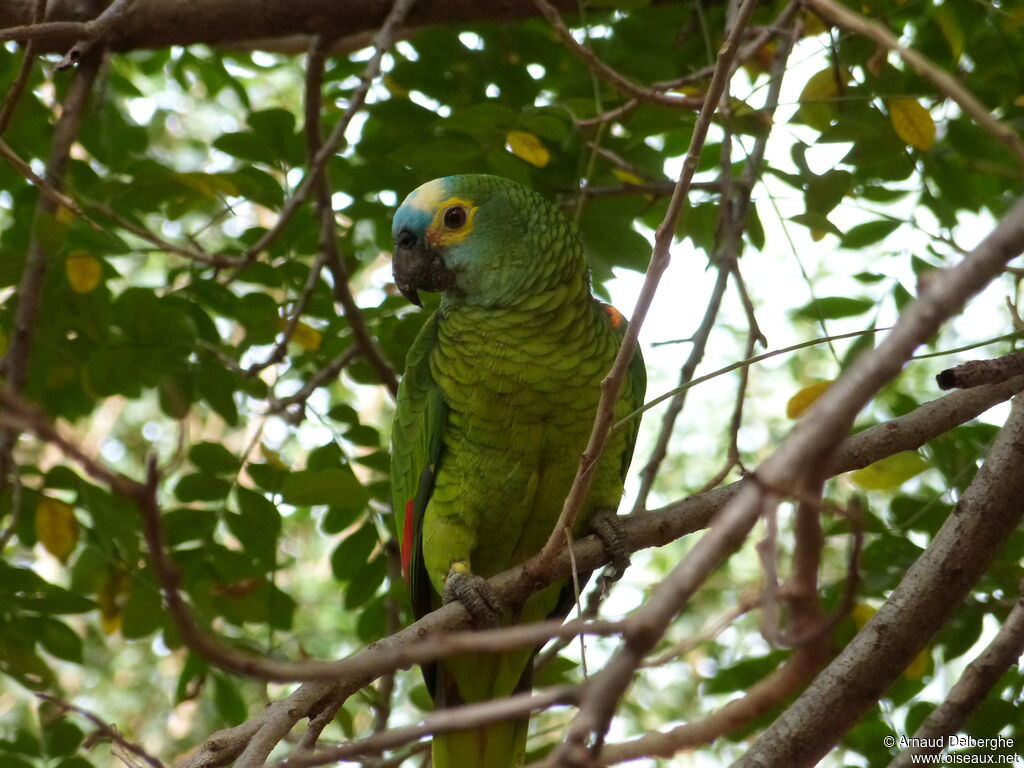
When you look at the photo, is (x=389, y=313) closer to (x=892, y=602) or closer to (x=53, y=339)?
(x=53, y=339)

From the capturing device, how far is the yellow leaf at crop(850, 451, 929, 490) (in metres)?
2.23

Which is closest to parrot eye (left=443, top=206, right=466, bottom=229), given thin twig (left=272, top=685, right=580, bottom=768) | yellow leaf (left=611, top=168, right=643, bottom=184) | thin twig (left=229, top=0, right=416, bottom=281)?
thin twig (left=229, top=0, right=416, bottom=281)

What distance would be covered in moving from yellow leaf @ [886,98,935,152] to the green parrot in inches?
31.9

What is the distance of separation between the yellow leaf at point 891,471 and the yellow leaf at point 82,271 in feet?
6.20

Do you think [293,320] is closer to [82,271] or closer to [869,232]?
Result: [82,271]

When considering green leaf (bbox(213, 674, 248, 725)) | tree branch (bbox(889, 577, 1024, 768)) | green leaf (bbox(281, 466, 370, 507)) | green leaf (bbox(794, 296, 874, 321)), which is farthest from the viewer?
green leaf (bbox(794, 296, 874, 321))

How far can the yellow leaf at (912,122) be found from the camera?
7.27ft

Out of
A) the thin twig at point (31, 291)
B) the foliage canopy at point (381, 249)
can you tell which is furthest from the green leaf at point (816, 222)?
the thin twig at point (31, 291)

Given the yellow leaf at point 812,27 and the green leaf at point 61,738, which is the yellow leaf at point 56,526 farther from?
the yellow leaf at point 812,27

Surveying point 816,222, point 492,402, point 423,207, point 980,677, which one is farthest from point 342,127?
point 980,677

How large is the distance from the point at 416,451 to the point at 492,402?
26 cm

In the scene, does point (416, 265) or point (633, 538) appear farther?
point (416, 265)

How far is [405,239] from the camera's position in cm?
262

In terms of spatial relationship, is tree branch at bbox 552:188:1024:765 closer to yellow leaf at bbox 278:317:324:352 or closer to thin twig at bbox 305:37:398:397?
thin twig at bbox 305:37:398:397
